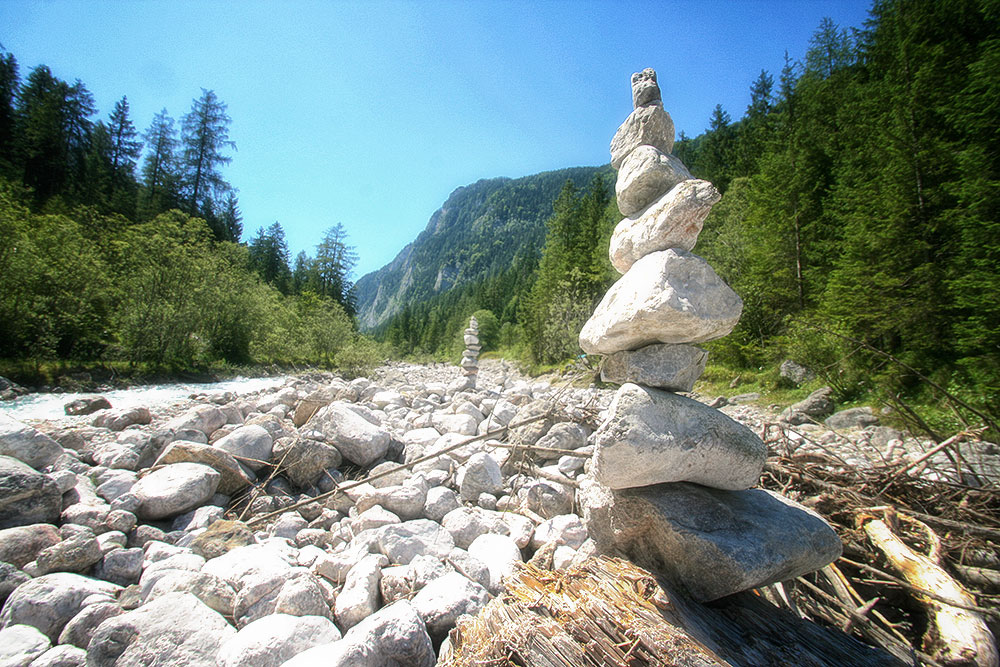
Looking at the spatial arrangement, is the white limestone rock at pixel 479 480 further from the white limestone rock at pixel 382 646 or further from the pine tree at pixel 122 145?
the pine tree at pixel 122 145

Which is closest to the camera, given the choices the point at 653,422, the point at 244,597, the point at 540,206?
the point at 653,422

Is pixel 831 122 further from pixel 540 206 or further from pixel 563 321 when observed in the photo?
pixel 540 206

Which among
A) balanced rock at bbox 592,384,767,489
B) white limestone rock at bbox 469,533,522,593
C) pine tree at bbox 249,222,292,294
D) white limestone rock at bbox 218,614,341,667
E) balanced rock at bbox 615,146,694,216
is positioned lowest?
white limestone rock at bbox 469,533,522,593

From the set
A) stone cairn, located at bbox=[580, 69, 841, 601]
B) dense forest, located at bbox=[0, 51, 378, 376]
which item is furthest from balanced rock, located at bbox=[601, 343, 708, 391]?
dense forest, located at bbox=[0, 51, 378, 376]

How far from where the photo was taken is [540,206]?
614 ft

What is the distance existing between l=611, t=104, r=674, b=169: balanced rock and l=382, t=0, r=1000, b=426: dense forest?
2701mm

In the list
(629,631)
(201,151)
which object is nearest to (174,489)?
(629,631)

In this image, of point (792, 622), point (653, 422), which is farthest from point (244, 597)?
point (792, 622)

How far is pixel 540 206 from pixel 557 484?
195833 millimetres

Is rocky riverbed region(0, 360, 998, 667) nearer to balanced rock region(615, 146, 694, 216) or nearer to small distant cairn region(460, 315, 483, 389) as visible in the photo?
balanced rock region(615, 146, 694, 216)

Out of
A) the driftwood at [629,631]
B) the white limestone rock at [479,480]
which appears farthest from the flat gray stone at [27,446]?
the driftwood at [629,631]

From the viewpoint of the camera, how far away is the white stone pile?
2180mm

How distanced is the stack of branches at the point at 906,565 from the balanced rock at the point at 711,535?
56 centimetres

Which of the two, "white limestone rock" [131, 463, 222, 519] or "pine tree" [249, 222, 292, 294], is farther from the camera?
"pine tree" [249, 222, 292, 294]
